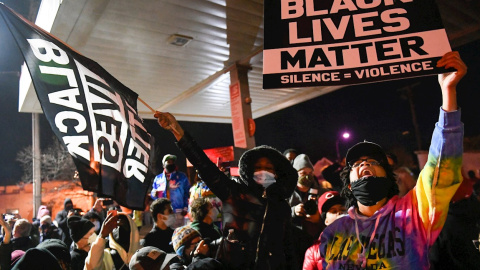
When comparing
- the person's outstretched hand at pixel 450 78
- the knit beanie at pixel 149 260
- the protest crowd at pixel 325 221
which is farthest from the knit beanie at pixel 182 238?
the person's outstretched hand at pixel 450 78

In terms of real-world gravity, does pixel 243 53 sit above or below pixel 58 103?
above

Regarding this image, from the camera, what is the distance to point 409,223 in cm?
194

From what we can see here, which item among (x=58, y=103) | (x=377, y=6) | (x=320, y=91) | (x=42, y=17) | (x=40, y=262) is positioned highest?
(x=42, y=17)

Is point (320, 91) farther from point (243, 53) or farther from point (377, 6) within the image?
point (377, 6)

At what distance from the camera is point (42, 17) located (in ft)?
19.8

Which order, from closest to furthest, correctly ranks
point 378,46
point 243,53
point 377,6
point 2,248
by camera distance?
1. point 378,46
2. point 377,6
3. point 2,248
4. point 243,53

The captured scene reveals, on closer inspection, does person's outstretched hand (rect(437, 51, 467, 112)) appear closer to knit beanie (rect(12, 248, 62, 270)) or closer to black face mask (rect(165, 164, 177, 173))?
knit beanie (rect(12, 248, 62, 270))

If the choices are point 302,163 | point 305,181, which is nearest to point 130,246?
point 305,181

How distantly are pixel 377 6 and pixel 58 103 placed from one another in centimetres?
260

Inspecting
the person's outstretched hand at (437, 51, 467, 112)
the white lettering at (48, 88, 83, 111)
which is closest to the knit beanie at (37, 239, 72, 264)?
the white lettering at (48, 88, 83, 111)

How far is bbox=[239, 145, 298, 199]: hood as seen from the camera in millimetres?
2846

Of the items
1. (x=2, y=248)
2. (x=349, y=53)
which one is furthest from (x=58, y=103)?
(x=349, y=53)

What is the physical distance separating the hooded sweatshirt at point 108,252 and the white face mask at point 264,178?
179 centimetres

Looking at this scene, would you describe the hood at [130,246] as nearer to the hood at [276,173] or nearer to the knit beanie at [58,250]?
the knit beanie at [58,250]
